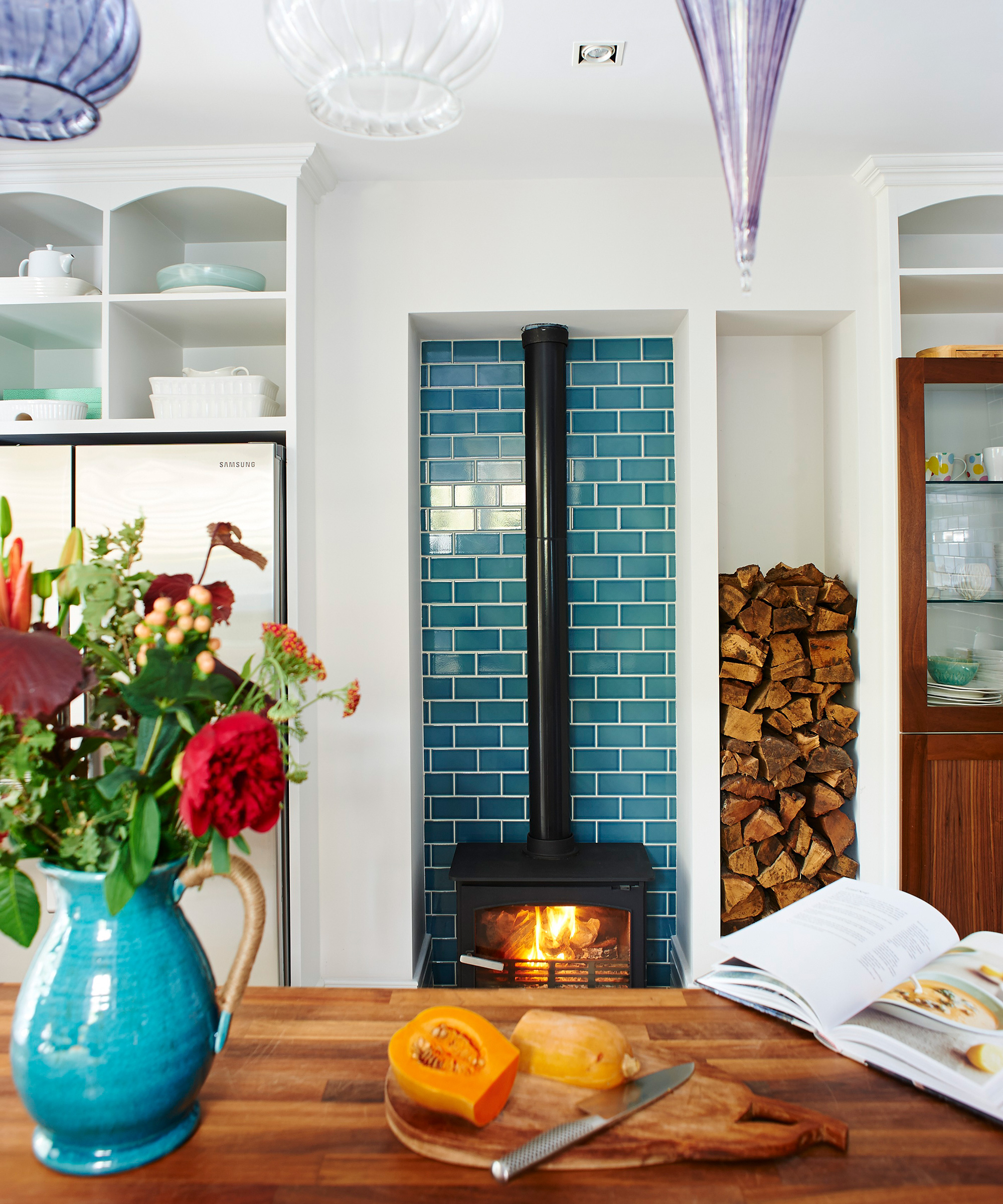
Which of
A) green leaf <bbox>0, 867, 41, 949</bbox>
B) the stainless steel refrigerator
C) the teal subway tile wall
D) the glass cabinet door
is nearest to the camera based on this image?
green leaf <bbox>0, 867, 41, 949</bbox>

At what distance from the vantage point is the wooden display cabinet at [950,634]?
2.36 metres

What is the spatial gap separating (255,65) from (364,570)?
53.7 inches

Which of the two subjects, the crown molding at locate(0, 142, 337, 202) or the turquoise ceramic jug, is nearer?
the turquoise ceramic jug

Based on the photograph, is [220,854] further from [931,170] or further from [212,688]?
[931,170]

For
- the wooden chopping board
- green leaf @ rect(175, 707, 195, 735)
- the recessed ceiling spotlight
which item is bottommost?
the wooden chopping board

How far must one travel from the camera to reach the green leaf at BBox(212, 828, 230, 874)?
74cm

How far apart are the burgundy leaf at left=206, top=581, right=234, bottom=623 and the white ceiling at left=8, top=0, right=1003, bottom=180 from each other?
154 cm

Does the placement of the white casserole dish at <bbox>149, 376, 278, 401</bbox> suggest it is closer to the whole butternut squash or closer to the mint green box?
the mint green box

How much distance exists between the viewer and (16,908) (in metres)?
0.76

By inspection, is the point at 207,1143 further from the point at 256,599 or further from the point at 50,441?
the point at 50,441

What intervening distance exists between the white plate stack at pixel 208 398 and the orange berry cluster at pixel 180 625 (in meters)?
1.66

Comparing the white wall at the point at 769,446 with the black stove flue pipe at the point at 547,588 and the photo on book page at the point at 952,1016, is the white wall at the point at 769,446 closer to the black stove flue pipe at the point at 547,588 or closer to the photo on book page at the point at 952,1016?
the black stove flue pipe at the point at 547,588

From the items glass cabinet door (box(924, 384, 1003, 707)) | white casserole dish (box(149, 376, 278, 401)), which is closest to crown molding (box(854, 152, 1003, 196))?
glass cabinet door (box(924, 384, 1003, 707))

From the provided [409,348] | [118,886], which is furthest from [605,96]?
[118,886]
